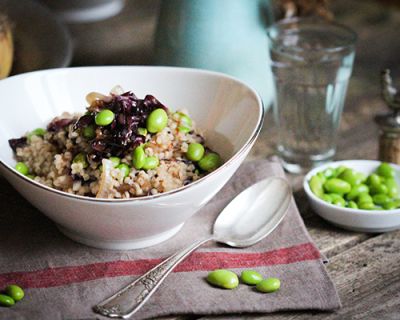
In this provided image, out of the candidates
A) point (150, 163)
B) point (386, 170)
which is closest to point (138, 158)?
point (150, 163)

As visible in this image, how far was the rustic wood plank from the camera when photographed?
1.46m

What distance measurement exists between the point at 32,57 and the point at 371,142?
4.31 ft

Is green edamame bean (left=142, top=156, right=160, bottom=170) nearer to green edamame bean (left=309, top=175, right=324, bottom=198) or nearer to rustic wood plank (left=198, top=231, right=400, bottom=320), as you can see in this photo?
rustic wood plank (left=198, top=231, right=400, bottom=320)

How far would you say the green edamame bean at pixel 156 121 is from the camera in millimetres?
1604

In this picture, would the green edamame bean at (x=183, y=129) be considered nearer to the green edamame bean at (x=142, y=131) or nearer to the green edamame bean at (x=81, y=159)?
the green edamame bean at (x=142, y=131)

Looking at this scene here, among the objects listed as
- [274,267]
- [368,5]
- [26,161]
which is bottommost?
[368,5]

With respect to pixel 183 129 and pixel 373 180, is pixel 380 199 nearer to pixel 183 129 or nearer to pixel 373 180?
pixel 373 180

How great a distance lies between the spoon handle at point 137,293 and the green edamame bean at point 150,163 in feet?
0.71

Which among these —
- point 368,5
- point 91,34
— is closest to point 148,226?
point 91,34

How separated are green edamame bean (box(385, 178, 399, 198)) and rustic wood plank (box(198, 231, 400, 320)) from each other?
130mm

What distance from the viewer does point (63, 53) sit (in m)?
2.45

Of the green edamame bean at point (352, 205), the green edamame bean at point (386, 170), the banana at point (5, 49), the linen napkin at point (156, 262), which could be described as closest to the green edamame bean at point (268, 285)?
the linen napkin at point (156, 262)

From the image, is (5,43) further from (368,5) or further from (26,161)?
(368,5)

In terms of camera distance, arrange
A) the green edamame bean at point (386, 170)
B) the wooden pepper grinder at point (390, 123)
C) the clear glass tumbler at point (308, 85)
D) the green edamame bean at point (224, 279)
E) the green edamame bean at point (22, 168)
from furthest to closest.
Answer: the clear glass tumbler at point (308, 85) < the wooden pepper grinder at point (390, 123) < the green edamame bean at point (386, 170) < the green edamame bean at point (22, 168) < the green edamame bean at point (224, 279)
